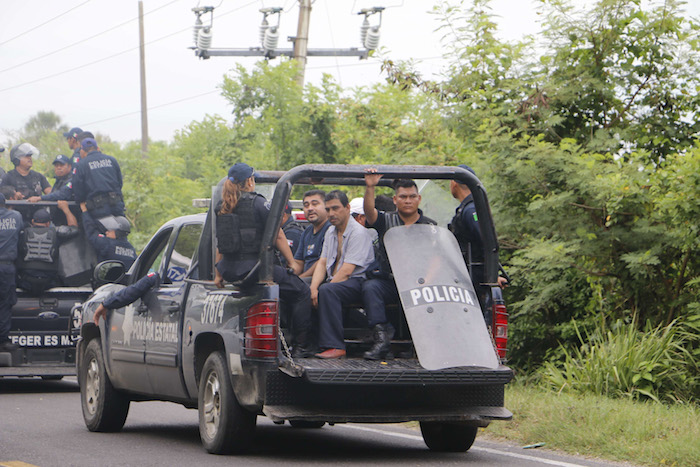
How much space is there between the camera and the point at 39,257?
13.5m

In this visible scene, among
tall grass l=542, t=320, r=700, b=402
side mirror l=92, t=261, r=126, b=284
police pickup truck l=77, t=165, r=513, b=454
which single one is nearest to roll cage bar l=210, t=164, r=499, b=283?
police pickup truck l=77, t=165, r=513, b=454

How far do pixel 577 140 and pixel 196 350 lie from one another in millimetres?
6698

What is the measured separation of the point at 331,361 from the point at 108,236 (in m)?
6.89

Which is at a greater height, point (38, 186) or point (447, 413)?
point (38, 186)

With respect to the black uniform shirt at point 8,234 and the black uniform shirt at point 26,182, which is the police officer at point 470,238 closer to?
the black uniform shirt at point 8,234

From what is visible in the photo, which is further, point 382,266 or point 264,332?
point 382,266

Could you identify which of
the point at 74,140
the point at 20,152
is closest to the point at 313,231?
the point at 74,140

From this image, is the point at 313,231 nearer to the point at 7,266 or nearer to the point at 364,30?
the point at 7,266

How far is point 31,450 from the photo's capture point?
8.29 m

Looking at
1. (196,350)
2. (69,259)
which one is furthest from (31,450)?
(69,259)

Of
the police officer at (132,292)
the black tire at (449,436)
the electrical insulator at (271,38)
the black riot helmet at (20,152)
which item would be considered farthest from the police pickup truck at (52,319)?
the electrical insulator at (271,38)

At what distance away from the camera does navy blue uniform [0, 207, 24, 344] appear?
42.6ft

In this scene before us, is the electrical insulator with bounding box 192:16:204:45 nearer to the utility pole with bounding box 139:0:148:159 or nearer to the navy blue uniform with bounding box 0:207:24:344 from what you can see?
the utility pole with bounding box 139:0:148:159

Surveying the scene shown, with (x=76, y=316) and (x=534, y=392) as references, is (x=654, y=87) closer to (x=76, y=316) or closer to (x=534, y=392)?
(x=534, y=392)
